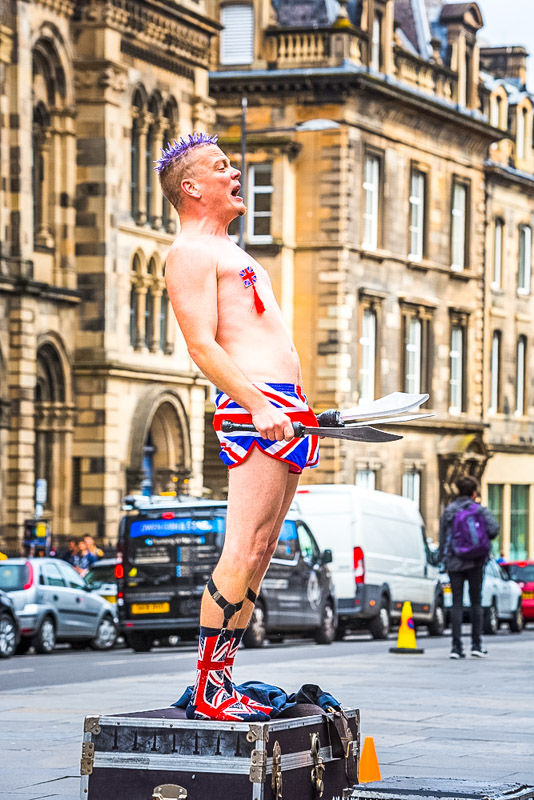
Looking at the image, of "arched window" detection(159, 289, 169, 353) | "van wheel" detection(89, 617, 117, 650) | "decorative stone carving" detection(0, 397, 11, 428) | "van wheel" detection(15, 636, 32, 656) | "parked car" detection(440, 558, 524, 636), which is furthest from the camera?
"arched window" detection(159, 289, 169, 353)

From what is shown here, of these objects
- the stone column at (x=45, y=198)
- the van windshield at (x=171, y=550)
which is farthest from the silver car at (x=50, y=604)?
the stone column at (x=45, y=198)

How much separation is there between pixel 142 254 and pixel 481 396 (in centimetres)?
2094

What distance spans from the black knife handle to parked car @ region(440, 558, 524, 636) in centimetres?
2769

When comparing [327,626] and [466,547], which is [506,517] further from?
[466,547]

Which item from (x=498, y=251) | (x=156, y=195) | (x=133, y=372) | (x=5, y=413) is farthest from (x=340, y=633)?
(x=498, y=251)

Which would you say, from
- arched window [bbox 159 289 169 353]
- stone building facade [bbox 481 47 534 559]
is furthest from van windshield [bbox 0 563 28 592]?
stone building facade [bbox 481 47 534 559]

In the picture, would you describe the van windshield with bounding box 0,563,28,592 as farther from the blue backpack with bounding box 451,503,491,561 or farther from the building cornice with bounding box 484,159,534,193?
the building cornice with bounding box 484,159,534,193

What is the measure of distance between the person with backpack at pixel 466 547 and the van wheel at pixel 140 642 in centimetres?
802

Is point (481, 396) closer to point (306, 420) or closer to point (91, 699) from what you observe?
point (91, 699)

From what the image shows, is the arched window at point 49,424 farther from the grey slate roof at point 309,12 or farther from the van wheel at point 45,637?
the grey slate roof at point 309,12

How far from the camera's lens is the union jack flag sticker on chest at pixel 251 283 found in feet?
26.4

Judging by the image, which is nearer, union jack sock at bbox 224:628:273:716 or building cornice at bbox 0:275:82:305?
union jack sock at bbox 224:628:273:716

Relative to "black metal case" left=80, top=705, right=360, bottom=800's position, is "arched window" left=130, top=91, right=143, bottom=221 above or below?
above

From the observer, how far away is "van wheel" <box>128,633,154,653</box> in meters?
28.6
